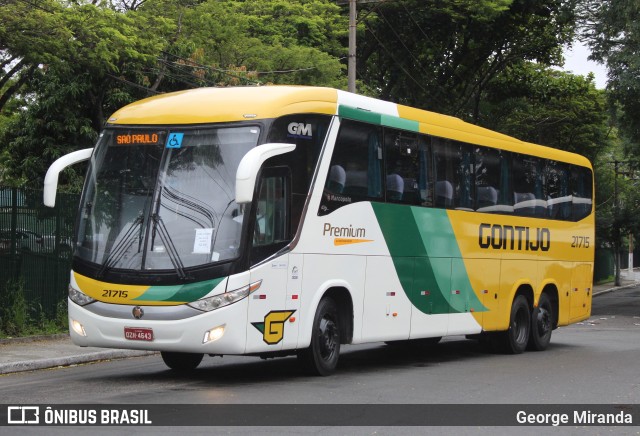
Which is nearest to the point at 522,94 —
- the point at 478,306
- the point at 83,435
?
the point at 478,306

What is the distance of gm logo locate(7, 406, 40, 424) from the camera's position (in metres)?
9.27

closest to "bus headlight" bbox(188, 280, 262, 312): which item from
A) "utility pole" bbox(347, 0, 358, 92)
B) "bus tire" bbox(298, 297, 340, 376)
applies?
"bus tire" bbox(298, 297, 340, 376)

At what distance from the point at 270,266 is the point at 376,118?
134 inches

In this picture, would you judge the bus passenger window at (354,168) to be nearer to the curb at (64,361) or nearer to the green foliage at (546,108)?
the curb at (64,361)

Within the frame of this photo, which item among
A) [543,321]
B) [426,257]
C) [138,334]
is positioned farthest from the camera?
[543,321]

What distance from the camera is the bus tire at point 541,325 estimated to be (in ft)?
64.4

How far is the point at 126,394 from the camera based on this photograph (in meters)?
11.2

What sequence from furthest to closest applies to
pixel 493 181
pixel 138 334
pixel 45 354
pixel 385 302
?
pixel 493 181 < pixel 45 354 < pixel 385 302 < pixel 138 334

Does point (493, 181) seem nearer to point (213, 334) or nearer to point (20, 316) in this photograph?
point (213, 334)

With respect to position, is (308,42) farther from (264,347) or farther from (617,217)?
(264,347)

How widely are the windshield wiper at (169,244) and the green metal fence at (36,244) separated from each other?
707 cm

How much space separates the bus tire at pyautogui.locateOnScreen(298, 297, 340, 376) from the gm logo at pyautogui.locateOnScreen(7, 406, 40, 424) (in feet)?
13.4

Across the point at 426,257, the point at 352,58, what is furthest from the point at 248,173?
the point at 352,58

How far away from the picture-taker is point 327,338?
44.2 ft
